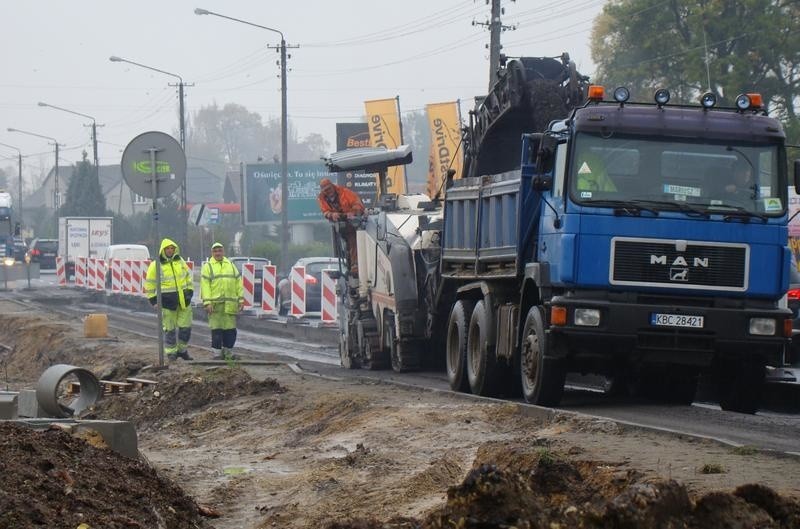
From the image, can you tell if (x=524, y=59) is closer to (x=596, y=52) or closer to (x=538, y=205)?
(x=538, y=205)

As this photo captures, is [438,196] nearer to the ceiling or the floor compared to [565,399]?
nearer to the ceiling

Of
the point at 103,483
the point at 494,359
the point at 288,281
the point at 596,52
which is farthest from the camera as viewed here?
the point at 596,52

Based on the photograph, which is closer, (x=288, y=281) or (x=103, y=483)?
(x=103, y=483)

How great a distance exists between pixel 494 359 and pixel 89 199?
286 feet

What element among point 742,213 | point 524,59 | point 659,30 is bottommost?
point 742,213

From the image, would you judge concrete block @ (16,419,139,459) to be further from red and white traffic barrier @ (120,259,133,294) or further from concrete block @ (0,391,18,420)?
red and white traffic barrier @ (120,259,133,294)

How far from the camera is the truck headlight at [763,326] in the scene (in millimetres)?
12719

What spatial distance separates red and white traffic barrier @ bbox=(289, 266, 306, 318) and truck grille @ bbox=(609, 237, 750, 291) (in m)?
22.5

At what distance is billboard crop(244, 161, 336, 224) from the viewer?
76062mm

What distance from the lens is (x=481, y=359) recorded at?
1504 centimetres

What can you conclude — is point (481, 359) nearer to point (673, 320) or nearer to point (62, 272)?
point (673, 320)

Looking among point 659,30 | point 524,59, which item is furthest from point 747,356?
point 659,30

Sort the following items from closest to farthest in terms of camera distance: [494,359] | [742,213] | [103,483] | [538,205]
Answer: [103,483], [742,213], [538,205], [494,359]

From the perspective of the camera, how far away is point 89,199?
98.6 metres
